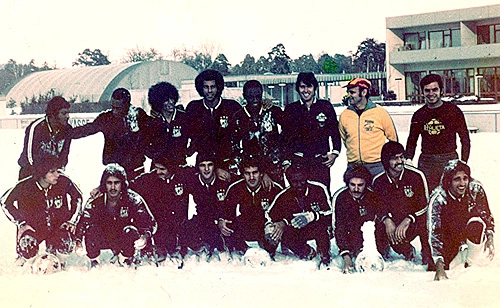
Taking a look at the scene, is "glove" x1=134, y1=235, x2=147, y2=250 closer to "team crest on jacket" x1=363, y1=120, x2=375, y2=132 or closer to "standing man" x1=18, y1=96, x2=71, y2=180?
"standing man" x1=18, y1=96, x2=71, y2=180

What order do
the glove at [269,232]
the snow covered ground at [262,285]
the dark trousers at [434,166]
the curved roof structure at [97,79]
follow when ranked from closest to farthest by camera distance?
the snow covered ground at [262,285] → the dark trousers at [434,166] → the glove at [269,232] → the curved roof structure at [97,79]

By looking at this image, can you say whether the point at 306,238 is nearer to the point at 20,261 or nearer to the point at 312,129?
the point at 312,129

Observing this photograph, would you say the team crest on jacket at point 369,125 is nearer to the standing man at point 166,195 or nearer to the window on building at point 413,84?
the window on building at point 413,84

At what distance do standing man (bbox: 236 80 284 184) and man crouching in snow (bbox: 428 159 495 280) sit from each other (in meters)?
1.30

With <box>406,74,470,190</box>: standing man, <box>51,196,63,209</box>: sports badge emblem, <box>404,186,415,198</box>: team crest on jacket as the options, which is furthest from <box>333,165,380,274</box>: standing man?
<box>51,196,63,209</box>: sports badge emblem

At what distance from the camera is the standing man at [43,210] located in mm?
5215

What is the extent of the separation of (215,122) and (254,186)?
0.64m

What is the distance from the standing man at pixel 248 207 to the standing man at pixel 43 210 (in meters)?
1.30

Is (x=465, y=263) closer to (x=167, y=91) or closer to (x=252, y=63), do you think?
(x=252, y=63)

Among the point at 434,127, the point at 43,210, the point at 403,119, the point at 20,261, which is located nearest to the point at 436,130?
the point at 434,127

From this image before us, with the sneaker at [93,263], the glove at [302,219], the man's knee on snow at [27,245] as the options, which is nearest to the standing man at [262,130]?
the glove at [302,219]

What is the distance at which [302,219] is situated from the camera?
4871mm

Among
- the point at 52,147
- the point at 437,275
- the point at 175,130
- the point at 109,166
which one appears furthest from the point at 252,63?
the point at 437,275

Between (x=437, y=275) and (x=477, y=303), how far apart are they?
0.33 metres
